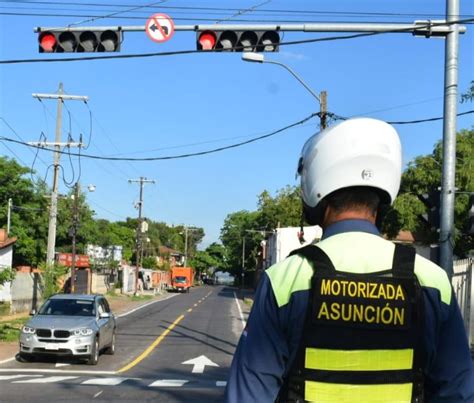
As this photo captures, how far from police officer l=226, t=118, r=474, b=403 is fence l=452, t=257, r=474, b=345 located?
44.8ft

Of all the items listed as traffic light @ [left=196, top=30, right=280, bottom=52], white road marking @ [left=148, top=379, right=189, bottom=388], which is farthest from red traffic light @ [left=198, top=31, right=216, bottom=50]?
white road marking @ [left=148, top=379, right=189, bottom=388]

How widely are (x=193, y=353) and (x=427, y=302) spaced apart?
17.0m

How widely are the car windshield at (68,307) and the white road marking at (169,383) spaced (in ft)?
13.2

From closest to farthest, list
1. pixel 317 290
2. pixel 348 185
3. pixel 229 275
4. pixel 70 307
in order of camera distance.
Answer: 1. pixel 317 290
2. pixel 348 185
3. pixel 70 307
4. pixel 229 275

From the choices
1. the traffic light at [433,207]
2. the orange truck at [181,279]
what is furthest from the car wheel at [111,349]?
the orange truck at [181,279]

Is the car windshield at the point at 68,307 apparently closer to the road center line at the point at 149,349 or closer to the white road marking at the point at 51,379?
the road center line at the point at 149,349

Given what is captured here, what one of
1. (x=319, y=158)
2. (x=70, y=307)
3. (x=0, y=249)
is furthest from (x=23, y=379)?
(x=0, y=249)

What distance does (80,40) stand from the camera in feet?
34.0

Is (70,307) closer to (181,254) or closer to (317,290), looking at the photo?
(317,290)

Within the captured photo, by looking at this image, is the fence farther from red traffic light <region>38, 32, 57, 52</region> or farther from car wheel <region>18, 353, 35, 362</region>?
red traffic light <region>38, 32, 57, 52</region>

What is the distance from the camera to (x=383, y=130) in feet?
7.07

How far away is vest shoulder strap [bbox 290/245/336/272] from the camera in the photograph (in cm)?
188

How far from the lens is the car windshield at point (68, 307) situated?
15.9 metres

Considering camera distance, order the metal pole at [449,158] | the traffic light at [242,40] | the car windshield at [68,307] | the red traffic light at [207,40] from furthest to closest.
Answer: the car windshield at [68,307] < the red traffic light at [207,40] < the traffic light at [242,40] < the metal pole at [449,158]
